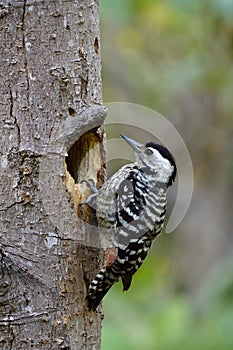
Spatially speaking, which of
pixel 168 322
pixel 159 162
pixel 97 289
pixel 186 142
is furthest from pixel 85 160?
pixel 186 142

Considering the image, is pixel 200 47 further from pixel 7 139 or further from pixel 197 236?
pixel 7 139

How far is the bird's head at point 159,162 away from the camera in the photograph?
4012mm

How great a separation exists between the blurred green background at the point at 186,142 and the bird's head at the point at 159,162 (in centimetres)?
114

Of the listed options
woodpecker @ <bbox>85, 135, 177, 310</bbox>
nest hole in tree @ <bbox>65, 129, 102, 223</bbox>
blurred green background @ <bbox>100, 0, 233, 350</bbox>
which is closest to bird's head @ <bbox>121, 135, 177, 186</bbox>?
woodpecker @ <bbox>85, 135, 177, 310</bbox>


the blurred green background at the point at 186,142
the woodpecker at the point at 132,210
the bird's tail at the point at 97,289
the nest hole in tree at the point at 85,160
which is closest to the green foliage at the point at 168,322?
the blurred green background at the point at 186,142

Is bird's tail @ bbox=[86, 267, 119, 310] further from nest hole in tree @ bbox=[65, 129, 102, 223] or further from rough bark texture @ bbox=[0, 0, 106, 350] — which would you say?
nest hole in tree @ bbox=[65, 129, 102, 223]

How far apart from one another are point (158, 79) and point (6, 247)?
379 centimetres

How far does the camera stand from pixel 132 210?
3812 mm

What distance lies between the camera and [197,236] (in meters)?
8.28

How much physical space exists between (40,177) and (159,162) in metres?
0.97

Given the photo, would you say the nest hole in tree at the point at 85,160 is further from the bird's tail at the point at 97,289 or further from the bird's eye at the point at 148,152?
the bird's eye at the point at 148,152

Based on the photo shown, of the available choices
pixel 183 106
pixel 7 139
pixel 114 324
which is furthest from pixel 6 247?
pixel 183 106

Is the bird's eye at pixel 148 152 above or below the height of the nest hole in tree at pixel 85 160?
above

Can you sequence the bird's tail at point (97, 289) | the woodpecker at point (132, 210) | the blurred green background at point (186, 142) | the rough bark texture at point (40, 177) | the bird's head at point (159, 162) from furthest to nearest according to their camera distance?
1. the blurred green background at point (186, 142)
2. the bird's head at point (159, 162)
3. the woodpecker at point (132, 210)
4. the bird's tail at point (97, 289)
5. the rough bark texture at point (40, 177)
